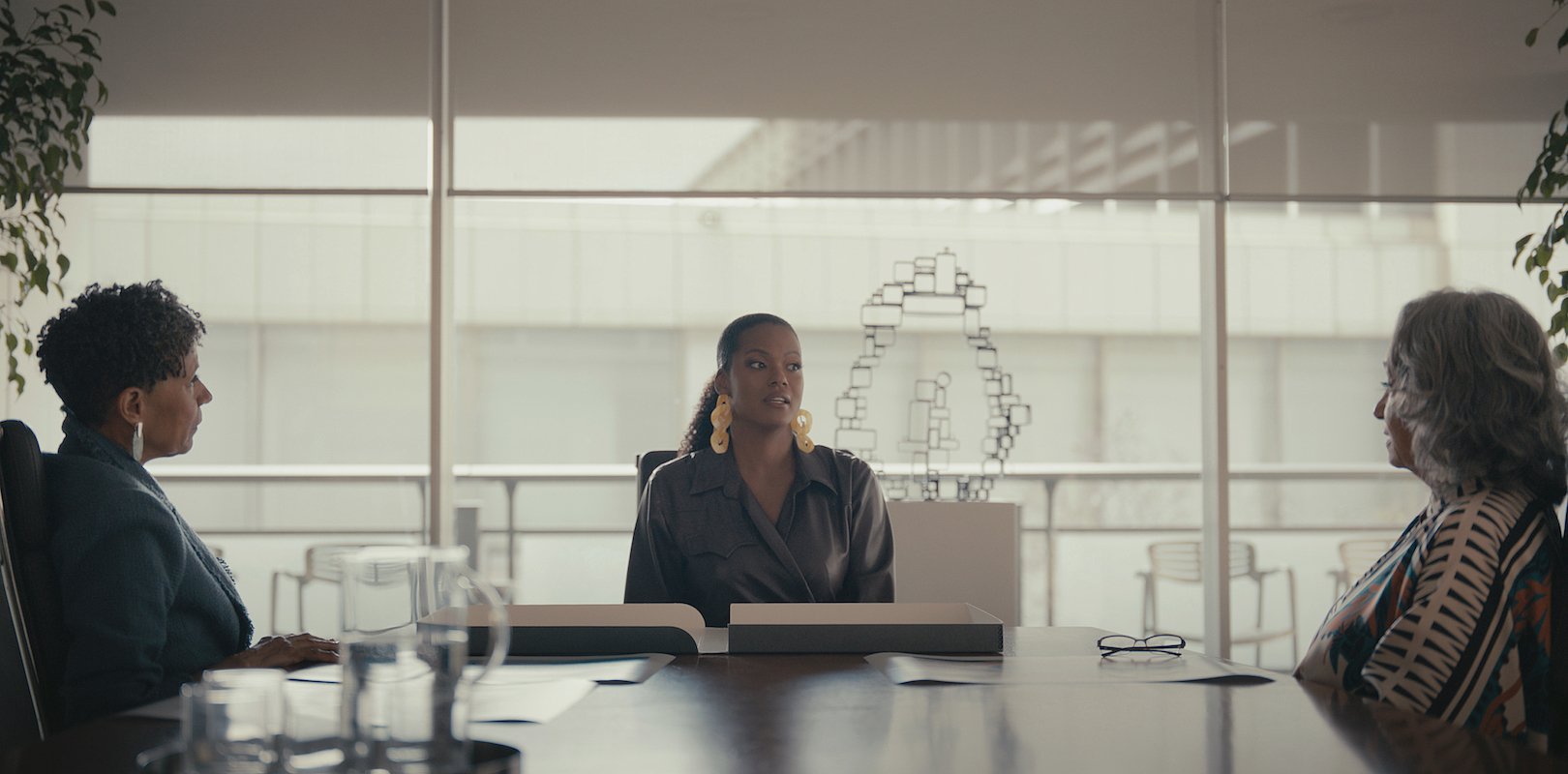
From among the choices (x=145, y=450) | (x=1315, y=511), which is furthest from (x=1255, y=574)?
(x=145, y=450)

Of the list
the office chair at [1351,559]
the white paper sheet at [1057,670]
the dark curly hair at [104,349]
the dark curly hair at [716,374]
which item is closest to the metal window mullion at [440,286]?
the dark curly hair at [716,374]

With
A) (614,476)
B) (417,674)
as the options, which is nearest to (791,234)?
(614,476)

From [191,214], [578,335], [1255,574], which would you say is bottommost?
[1255,574]

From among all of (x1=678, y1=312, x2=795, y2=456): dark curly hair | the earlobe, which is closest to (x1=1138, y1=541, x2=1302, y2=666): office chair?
(x1=678, y1=312, x2=795, y2=456): dark curly hair

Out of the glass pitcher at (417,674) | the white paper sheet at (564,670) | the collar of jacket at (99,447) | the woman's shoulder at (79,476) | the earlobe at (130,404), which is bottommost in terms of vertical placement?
the white paper sheet at (564,670)

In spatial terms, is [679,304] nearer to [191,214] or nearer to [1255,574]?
[191,214]

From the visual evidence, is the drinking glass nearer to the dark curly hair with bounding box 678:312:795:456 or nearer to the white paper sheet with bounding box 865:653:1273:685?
the white paper sheet with bounding box 865:653:1273:685

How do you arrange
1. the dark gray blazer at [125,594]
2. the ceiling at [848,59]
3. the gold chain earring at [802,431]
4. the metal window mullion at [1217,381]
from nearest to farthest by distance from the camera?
the dark gray blazer at [125,594]
the gold chain earring at [802,431]
the ceiling at [848,59]
the metal window mullion at [1217,381]

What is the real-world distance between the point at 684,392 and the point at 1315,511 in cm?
231

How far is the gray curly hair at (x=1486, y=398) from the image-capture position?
5.39 ft

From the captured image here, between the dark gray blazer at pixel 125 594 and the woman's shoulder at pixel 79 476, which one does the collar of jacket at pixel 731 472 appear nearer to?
the dark gray blazer at pixel 125 594

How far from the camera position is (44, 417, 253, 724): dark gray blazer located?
1635 mm

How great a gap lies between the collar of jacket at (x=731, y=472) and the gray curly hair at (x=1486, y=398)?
124cm

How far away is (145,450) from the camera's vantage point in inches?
80.0
